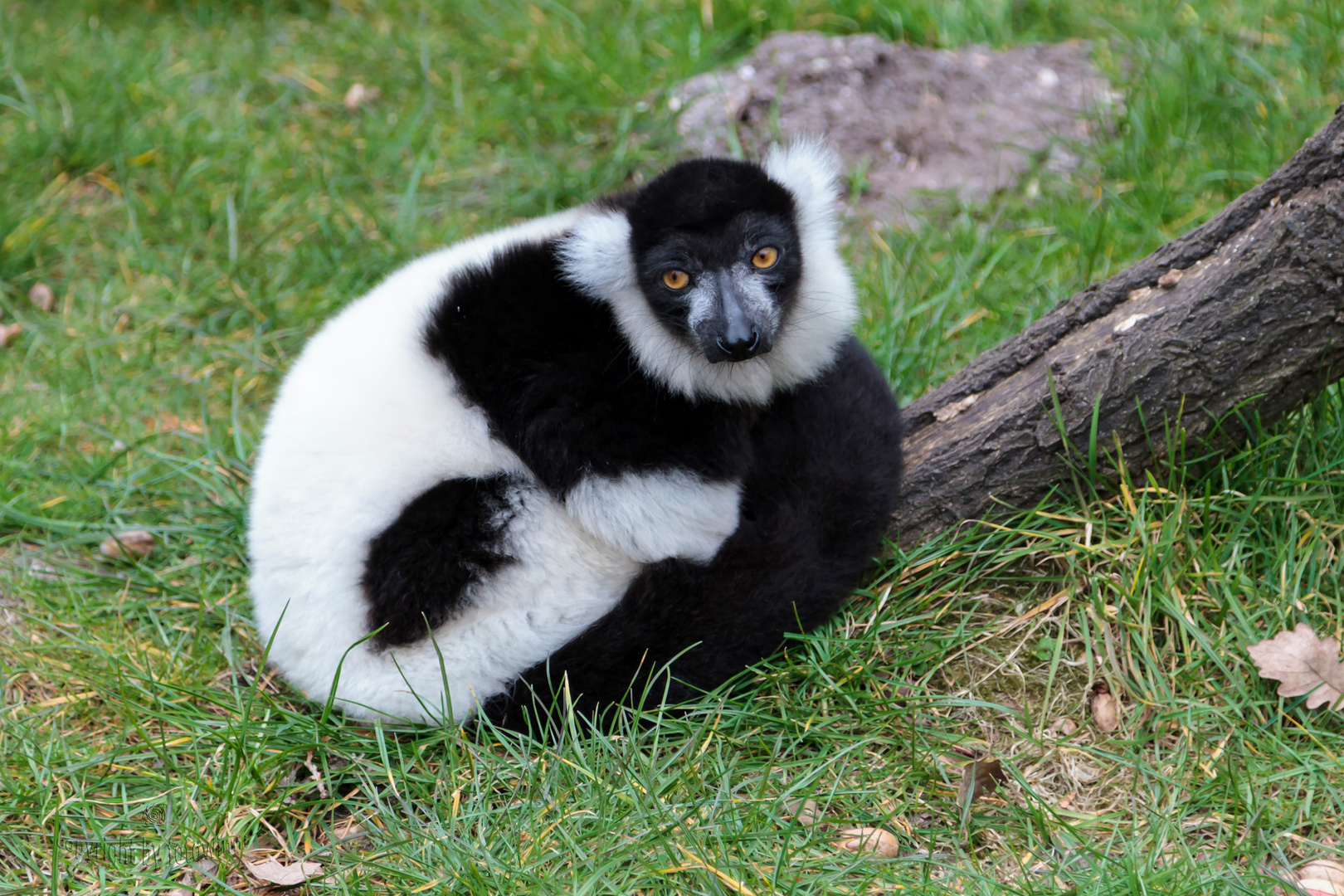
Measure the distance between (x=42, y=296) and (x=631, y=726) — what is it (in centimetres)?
383

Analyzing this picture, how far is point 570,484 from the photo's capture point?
119 inches

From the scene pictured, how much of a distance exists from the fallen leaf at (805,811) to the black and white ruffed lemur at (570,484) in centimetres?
41

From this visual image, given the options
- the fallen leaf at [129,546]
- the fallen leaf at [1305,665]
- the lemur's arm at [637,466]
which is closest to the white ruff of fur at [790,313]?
the lemur's arm at [637,466]

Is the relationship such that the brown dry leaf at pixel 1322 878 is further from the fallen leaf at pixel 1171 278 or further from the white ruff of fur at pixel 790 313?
the white ruff of fur at pixel 790 313

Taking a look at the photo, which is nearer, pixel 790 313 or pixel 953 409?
pixel 790 313

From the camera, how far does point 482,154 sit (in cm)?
552

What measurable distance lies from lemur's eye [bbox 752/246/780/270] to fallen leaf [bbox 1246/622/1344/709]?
1764 millimetres

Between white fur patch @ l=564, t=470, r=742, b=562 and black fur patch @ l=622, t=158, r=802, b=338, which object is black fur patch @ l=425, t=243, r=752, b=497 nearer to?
white fur patch @ l=564, t=470, r=742, b=562

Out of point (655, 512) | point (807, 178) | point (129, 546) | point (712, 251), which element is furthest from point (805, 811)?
point (129, 546)

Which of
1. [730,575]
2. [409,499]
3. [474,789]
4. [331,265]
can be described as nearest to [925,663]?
[730,575]

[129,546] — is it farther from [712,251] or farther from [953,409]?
[953,409]

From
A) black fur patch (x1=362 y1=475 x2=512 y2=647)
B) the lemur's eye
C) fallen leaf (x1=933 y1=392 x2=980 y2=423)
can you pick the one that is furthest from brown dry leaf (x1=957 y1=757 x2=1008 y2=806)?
the lemur's eye

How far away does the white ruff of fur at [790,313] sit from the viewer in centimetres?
311

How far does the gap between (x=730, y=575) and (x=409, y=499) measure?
0.94 metres
